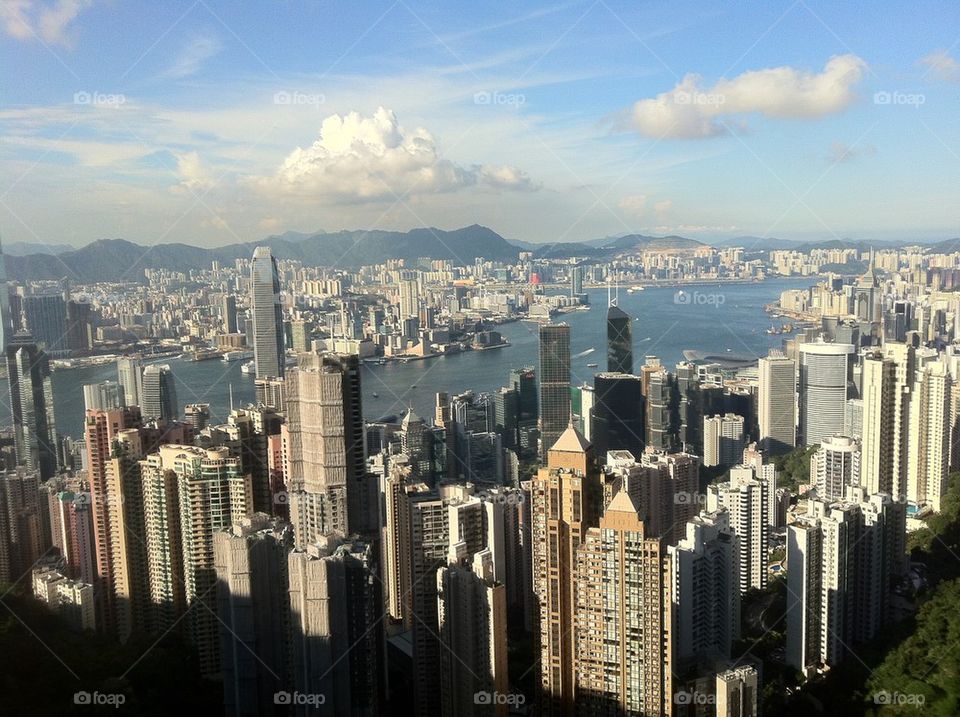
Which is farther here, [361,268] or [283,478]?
[361,268]

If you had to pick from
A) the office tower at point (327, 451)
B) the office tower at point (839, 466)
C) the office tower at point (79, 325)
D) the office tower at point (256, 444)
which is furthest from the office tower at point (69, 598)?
the office tower at point (839, 466)

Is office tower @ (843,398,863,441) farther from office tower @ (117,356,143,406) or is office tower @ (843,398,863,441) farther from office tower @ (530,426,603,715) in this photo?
office tower @ (117,356,143,406)

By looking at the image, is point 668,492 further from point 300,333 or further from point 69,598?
point 300,333

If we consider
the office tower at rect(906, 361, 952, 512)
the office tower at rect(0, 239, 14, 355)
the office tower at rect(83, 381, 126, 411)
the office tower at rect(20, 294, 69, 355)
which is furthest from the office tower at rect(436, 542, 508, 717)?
the office tower at rect(20, 294, 69, 355)

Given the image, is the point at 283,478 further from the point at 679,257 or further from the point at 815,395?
the point at 679,257

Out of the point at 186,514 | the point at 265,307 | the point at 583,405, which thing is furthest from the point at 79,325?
the point at 583,405

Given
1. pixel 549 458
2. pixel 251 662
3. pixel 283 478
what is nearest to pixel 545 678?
pixel 549 458
